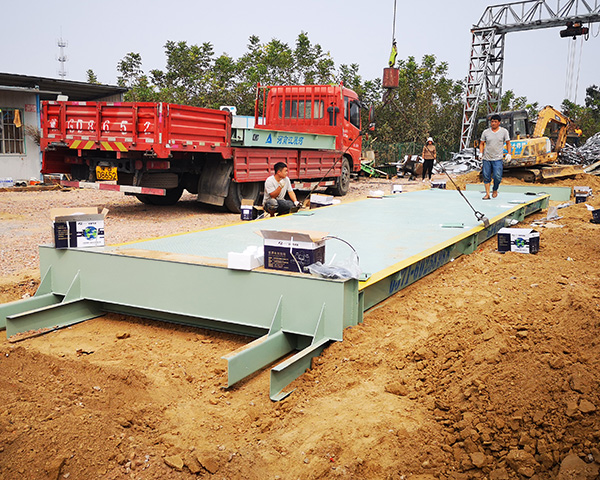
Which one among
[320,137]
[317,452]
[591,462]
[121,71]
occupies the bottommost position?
[317,452]

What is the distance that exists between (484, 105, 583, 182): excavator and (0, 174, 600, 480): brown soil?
45.9ft

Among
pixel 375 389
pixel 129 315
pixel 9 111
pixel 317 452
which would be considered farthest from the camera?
pixel 9 111

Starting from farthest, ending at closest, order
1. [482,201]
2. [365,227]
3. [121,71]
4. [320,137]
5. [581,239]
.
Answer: [121,71]
[320,137]
[482,201]
[581,239]
[365,227]

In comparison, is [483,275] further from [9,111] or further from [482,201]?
[9,111]

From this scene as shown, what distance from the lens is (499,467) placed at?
252 centimetres

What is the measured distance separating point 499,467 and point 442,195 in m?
9.51

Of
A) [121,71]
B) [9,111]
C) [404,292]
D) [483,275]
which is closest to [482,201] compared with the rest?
[483,275]

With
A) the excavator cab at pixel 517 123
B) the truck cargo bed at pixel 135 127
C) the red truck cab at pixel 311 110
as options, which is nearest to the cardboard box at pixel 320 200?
the truck cargo bed at pixel 135 127

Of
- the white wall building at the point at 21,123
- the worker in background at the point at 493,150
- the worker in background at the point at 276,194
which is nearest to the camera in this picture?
the worker in background at the point at 276,194

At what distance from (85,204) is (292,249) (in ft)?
31.6

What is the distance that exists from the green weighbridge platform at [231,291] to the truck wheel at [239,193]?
15.9 feet

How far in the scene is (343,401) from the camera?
3.30 metres

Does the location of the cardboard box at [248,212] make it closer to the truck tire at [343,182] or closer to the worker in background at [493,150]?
the worker in background at [493,150]

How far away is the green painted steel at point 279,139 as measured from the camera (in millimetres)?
10616
